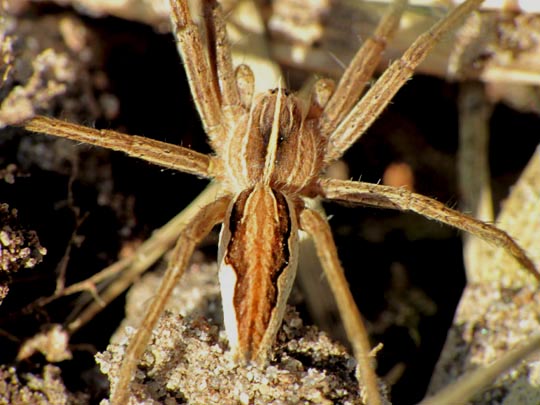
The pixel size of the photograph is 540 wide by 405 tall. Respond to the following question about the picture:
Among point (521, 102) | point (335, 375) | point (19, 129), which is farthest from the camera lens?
point (521, 102)

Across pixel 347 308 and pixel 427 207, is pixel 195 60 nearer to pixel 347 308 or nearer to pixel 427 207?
pixel 427 207

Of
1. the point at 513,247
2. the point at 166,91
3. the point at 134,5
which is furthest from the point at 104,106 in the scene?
the point at 513,247

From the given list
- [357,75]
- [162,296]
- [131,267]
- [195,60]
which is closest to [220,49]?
[195,60]

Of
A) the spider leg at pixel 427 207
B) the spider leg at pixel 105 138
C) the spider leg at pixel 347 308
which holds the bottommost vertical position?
the spider leg at pixel 347 308

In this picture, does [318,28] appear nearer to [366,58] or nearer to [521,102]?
[366,58]

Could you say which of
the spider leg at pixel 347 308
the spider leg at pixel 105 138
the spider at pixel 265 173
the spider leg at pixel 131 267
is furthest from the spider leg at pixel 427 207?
the spider leg at pixel 105 138

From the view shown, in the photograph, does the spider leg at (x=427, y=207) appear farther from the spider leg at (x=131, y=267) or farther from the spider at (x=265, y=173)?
the spider leg at (x=131, y=267)

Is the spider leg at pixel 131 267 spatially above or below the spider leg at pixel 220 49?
below
